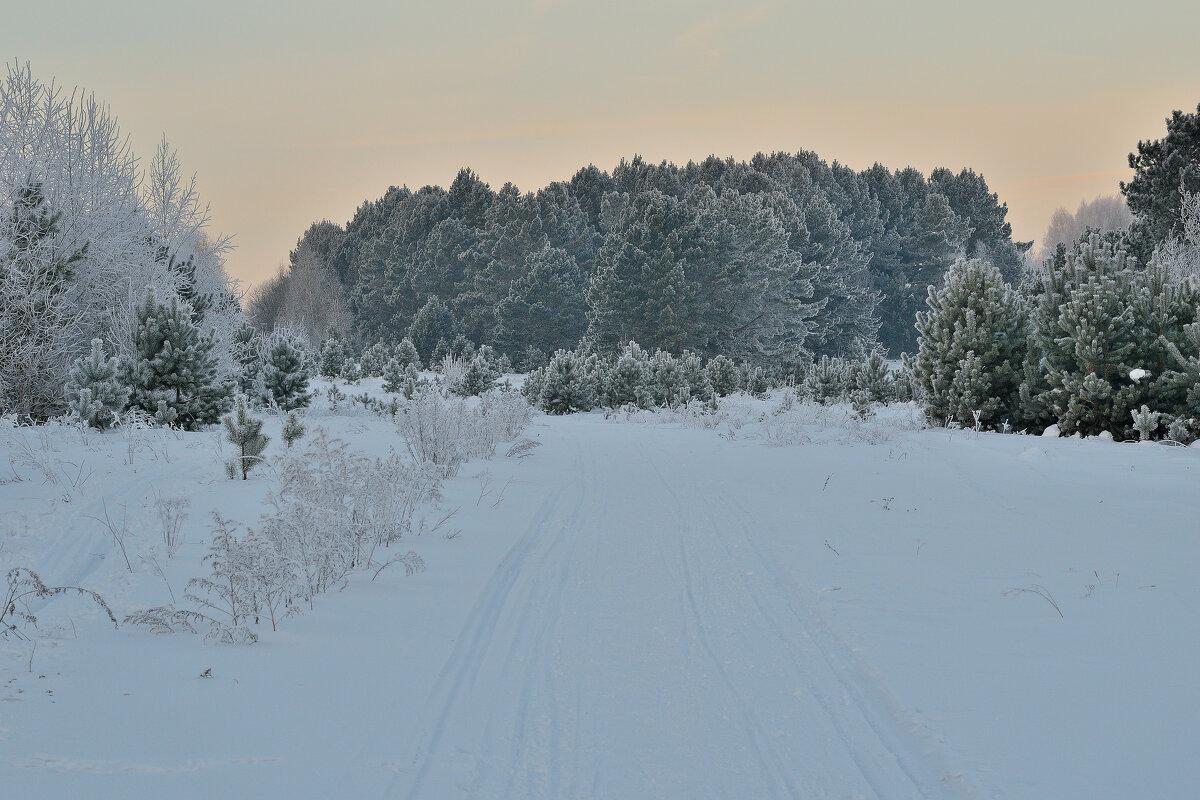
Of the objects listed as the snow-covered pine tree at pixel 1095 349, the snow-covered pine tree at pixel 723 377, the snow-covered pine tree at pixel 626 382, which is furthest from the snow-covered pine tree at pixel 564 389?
the snow-covered pine tree at pixel 1095 349

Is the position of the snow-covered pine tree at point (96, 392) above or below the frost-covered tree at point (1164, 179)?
below

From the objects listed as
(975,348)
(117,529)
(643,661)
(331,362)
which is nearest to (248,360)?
(331,362)

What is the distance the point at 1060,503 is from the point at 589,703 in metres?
6.68

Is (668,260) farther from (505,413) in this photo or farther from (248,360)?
(505,413)

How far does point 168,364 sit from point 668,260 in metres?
32.2

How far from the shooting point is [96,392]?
42.6ft

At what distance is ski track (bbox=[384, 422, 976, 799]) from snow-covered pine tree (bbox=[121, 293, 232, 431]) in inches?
452

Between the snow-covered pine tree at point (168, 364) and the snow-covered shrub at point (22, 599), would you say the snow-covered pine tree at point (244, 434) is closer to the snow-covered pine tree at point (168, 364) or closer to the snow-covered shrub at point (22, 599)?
the snow-covered shrub at point (22, 599)

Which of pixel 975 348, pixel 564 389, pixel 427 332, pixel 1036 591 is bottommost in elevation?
pixel 1036 591

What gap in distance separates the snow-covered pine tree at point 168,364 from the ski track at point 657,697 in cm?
1149

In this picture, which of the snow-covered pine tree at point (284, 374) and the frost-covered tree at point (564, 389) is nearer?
the snow-covered pine tree at point (284, 374)

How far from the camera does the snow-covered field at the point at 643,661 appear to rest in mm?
2934

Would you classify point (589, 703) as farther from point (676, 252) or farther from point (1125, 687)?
point (676, 252)

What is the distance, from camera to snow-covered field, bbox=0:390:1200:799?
2.93 m
